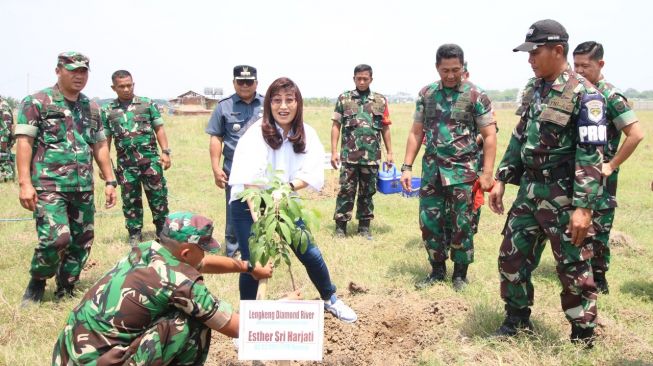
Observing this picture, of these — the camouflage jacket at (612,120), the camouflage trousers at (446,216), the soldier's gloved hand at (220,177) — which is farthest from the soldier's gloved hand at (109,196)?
the camouflage jacket at (612,120)

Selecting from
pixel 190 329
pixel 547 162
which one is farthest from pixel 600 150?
pixel 190 329

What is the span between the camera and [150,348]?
232cm

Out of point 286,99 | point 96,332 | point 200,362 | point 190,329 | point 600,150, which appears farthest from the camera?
point 286,99

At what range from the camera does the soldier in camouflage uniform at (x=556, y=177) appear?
113 inches

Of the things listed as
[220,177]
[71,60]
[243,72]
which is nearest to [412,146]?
[243,72]

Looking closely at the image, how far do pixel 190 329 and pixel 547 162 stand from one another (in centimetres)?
218

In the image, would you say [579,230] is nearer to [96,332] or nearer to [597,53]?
[597,53]

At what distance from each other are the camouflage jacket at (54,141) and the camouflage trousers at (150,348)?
1992 mm

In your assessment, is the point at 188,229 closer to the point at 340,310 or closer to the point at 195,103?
the point at 340,310

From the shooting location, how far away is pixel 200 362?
2631 mm

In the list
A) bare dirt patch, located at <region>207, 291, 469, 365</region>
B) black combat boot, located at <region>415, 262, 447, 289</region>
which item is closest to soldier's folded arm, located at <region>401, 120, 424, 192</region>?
black combat boot, located at <region>415, 262, 447, 289</region>

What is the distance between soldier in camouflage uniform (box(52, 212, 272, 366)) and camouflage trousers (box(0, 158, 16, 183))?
9.69 metres

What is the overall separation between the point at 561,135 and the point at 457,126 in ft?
4.42

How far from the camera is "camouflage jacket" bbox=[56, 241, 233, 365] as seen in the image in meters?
2.29
